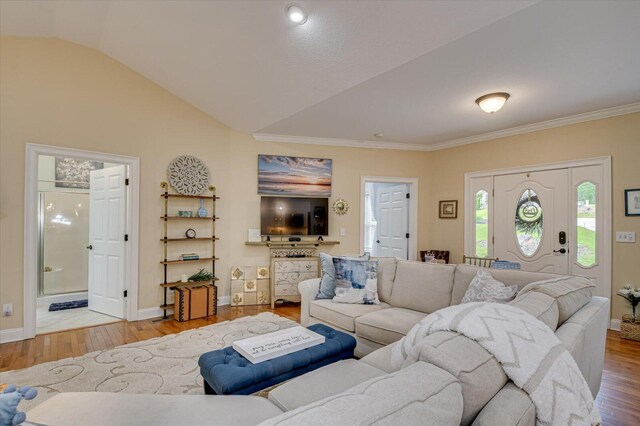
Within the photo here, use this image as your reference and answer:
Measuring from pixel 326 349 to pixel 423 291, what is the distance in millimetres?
1269

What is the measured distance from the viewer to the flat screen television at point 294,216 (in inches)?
202

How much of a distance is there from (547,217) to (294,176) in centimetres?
372

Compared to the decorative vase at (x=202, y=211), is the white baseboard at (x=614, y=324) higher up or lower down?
lower down

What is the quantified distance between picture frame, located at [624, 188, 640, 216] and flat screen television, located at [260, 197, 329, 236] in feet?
12.6

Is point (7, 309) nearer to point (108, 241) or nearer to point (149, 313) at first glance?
point (108, 241)

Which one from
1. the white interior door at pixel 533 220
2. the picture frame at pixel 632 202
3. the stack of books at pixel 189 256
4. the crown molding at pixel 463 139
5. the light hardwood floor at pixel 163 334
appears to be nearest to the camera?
the light hardwood floor at pixel 163 334

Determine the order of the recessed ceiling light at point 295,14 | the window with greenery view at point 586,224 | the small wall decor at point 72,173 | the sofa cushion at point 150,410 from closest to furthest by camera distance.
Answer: the sofa cushion at point 150,410, the recessed ceiling light at point 295,14, the window with greenery view at point 586,224, the small wall decor at point 72,173

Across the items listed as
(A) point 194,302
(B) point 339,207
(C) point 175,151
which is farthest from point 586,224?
(C) point 175,151

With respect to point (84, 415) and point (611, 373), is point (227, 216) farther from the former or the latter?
point (611, 373)

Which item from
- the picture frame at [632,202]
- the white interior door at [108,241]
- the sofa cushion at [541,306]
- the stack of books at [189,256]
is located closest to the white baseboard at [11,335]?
the white interior door at [108,241]

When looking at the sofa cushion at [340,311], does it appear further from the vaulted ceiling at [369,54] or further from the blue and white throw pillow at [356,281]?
the vaulted ceiling at [369,54]

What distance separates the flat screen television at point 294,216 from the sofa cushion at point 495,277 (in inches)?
110

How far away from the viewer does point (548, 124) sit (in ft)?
14.6

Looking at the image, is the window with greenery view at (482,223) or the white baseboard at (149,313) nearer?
the white baseboard at (149,313)
